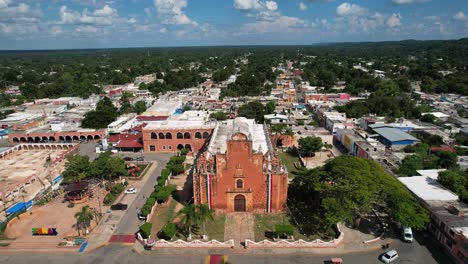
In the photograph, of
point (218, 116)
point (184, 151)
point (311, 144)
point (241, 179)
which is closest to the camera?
point (241, 179)

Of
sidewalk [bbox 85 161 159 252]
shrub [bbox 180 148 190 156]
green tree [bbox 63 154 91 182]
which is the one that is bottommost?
sidewalk [bbox 85 161 159 252]

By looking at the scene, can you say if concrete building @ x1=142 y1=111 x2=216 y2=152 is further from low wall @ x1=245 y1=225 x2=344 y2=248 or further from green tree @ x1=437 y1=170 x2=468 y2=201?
green tree @ x1=437 y1=170 x2=468 y2=201

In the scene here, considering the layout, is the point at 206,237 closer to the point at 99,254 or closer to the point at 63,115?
the point at 99,254

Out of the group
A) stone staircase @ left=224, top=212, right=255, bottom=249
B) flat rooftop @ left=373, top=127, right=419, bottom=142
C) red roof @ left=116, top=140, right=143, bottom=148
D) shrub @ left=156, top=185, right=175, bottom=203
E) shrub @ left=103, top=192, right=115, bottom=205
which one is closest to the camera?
stone staircase @ left=224, top=212, right=255, bottom=249

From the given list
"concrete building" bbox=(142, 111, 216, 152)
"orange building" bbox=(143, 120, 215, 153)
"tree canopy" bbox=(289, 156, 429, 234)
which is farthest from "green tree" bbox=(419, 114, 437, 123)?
"orange building" bbox=(143, 120, 215, 153)

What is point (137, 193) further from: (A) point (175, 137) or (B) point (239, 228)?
(A) point (175, 137)

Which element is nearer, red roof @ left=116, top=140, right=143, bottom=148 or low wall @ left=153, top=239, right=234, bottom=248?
low wall @ left=153, top=239, right=234, bottom=248

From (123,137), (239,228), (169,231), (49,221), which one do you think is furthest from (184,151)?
(169,231)
